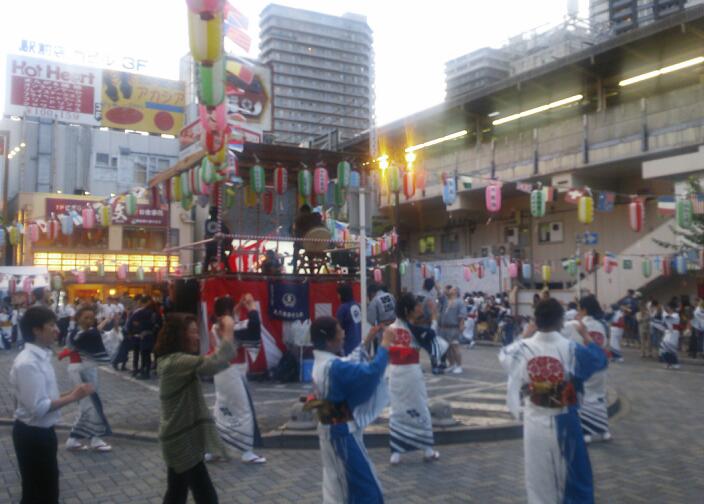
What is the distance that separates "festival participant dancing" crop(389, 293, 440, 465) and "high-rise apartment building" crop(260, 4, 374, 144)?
96716mm

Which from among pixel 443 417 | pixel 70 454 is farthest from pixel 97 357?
pixel 443 417

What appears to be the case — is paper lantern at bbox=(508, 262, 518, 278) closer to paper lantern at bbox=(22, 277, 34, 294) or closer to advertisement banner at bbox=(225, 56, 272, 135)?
advertisement banner at bbox=(225, 56, 272, 135)

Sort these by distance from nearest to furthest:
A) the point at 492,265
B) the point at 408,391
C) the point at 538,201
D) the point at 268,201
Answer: the point at 408,391
the point at 268,201
the point at 538,201
the point at 492,265

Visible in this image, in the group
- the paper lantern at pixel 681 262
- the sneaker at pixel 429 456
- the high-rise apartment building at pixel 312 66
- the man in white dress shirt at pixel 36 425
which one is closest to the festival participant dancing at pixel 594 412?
the sneaker at pixel 429 456

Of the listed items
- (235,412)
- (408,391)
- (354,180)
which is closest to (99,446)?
(235,412)

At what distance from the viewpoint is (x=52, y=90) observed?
4181cm

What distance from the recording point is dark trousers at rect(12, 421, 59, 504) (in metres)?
4.22

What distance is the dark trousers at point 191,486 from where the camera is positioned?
14.6ft

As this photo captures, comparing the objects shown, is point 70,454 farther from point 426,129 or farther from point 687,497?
point 426,129

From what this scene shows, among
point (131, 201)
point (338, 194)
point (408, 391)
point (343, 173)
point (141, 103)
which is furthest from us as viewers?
point (141, 103)

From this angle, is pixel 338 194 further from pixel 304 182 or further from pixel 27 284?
pixel 27 284

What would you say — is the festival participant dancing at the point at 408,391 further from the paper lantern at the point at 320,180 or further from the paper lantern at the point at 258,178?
the paper lantern at the point at 320,180

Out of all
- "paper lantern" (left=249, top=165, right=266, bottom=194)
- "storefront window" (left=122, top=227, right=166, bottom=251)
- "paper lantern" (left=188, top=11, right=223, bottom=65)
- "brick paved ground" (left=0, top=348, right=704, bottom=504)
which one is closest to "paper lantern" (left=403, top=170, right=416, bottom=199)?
"paper lantern" (left=249, top=165, right=266, bottom=194)

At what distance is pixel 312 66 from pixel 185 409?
4172 inches
